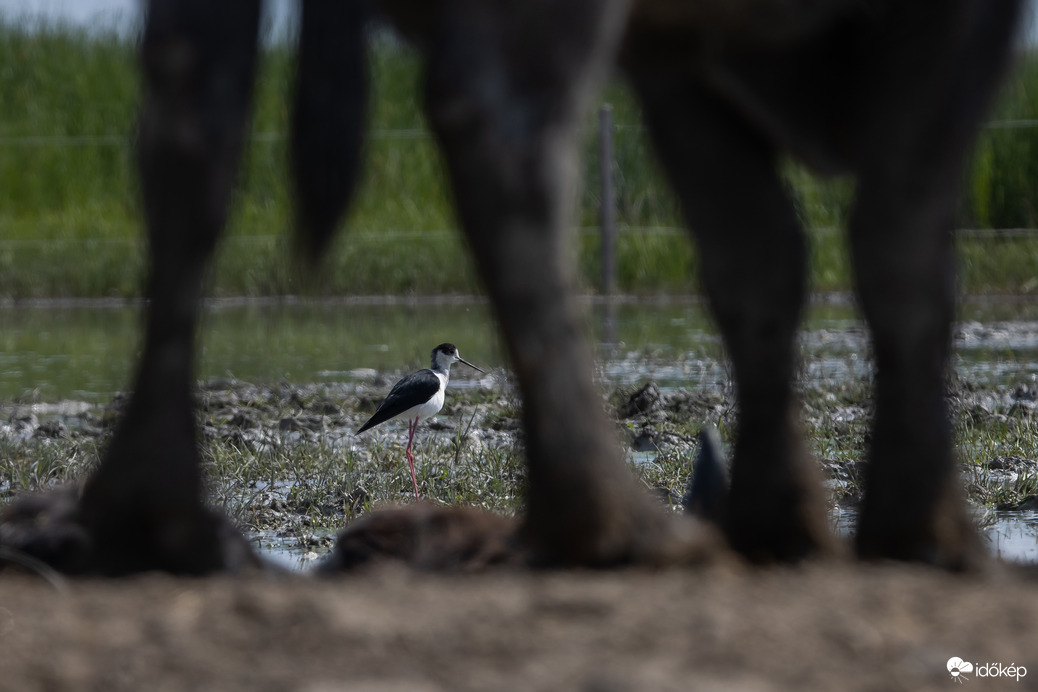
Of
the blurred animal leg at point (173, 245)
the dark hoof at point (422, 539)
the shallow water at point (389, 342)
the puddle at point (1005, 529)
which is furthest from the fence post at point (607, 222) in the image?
the blurred animal leg at point (173, 245)

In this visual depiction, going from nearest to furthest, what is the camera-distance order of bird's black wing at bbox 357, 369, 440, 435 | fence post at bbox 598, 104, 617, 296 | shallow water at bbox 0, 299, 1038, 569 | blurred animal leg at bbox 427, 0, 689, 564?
blurred animal leg at bbox 427, 0, 689, 564, bird's black wing at bbox 357, 369, 440, 435, shallow water at bbox 0, 299, 1038, 569, fence post at bbox 598, 104, 617, 296

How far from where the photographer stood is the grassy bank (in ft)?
36.5

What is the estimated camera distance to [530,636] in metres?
1.83

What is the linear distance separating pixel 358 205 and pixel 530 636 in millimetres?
8172

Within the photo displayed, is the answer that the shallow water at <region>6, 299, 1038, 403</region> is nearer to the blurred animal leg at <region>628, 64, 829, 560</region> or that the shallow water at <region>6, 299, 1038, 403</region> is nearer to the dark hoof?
the blurred animal leg at <region>628, 64, 829, 560</region>

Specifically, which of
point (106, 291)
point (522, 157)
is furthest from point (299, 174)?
point (106, 291)

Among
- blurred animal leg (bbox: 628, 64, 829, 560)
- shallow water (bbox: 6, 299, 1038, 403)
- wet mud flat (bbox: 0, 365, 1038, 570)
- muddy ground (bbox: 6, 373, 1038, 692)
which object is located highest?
blurred animal leg (bbox: 628, 64, 829, 560)

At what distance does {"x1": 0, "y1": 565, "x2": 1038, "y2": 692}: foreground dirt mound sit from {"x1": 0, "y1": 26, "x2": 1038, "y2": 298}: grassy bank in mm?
7490

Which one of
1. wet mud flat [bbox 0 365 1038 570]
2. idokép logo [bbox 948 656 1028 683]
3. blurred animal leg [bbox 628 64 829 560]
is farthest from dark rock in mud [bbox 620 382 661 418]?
idokép logo [bbox 948 656 1028 683]

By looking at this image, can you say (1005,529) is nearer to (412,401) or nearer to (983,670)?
(983,670)

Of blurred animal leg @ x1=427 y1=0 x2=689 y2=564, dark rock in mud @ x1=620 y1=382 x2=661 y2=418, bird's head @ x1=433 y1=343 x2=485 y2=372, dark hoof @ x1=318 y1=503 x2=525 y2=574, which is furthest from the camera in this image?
bird's head @ x1=433 y1=343 x2=485 y2=372

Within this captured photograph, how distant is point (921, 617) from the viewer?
6.28 ft

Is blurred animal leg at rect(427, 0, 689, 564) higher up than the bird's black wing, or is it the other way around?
A: blurred animal leg at rect(427, 0, 689, 564)

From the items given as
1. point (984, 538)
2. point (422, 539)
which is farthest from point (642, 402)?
point (422, 539)
